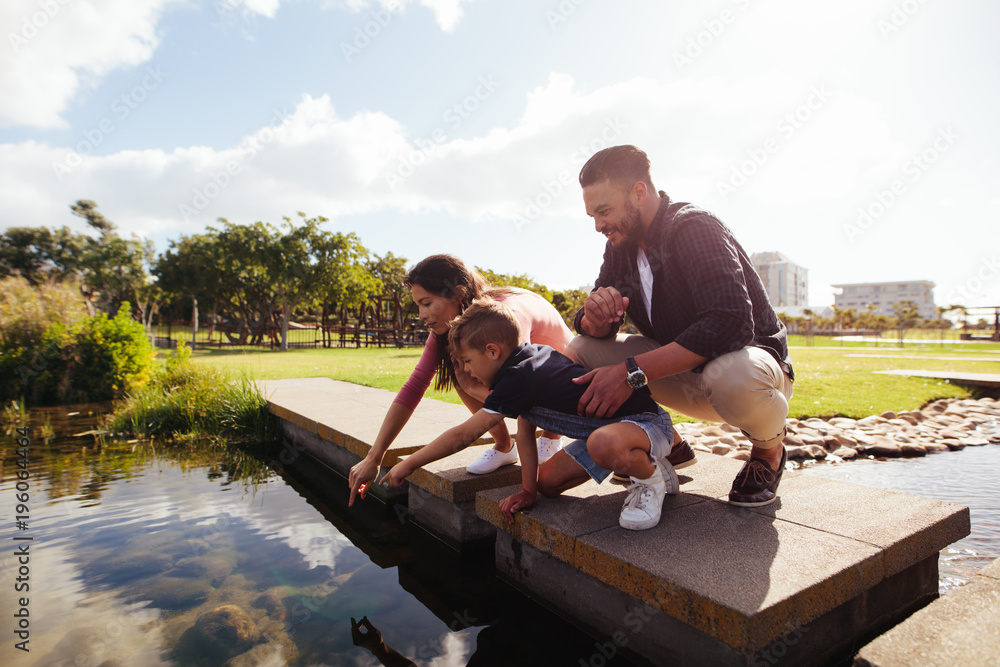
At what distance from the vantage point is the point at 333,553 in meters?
2.84

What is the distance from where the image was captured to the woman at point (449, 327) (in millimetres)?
2666

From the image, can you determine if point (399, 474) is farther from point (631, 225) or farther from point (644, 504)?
point (631, 225)

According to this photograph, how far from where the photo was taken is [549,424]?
2197 millimetres

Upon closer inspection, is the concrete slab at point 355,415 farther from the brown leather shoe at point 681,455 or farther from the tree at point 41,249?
the tree at point 41,249

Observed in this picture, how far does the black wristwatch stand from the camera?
1.94m

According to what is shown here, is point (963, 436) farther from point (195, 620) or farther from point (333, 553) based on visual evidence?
point (195, 620)

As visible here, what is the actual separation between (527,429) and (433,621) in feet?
2.81

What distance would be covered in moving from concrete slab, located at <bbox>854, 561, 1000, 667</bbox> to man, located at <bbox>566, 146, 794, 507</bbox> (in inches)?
28.4

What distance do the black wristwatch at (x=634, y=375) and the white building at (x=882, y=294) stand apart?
13767cm

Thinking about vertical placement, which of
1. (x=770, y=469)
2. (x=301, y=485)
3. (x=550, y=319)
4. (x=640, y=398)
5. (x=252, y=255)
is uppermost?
(x=252, y=255)

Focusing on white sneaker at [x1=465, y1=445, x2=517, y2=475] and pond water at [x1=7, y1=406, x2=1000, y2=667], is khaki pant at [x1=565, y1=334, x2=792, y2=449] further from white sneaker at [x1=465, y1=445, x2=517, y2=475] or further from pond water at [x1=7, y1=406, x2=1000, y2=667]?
white sneaker at [x1=465, y1=445, x2=517, y2=475]

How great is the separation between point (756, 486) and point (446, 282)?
171cm

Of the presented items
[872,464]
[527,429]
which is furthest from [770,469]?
[872,464]

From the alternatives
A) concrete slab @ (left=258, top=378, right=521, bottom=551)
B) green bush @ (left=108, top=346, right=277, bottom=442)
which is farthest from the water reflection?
green bush @ (left=108, top=346, right=277, bottom=442)
